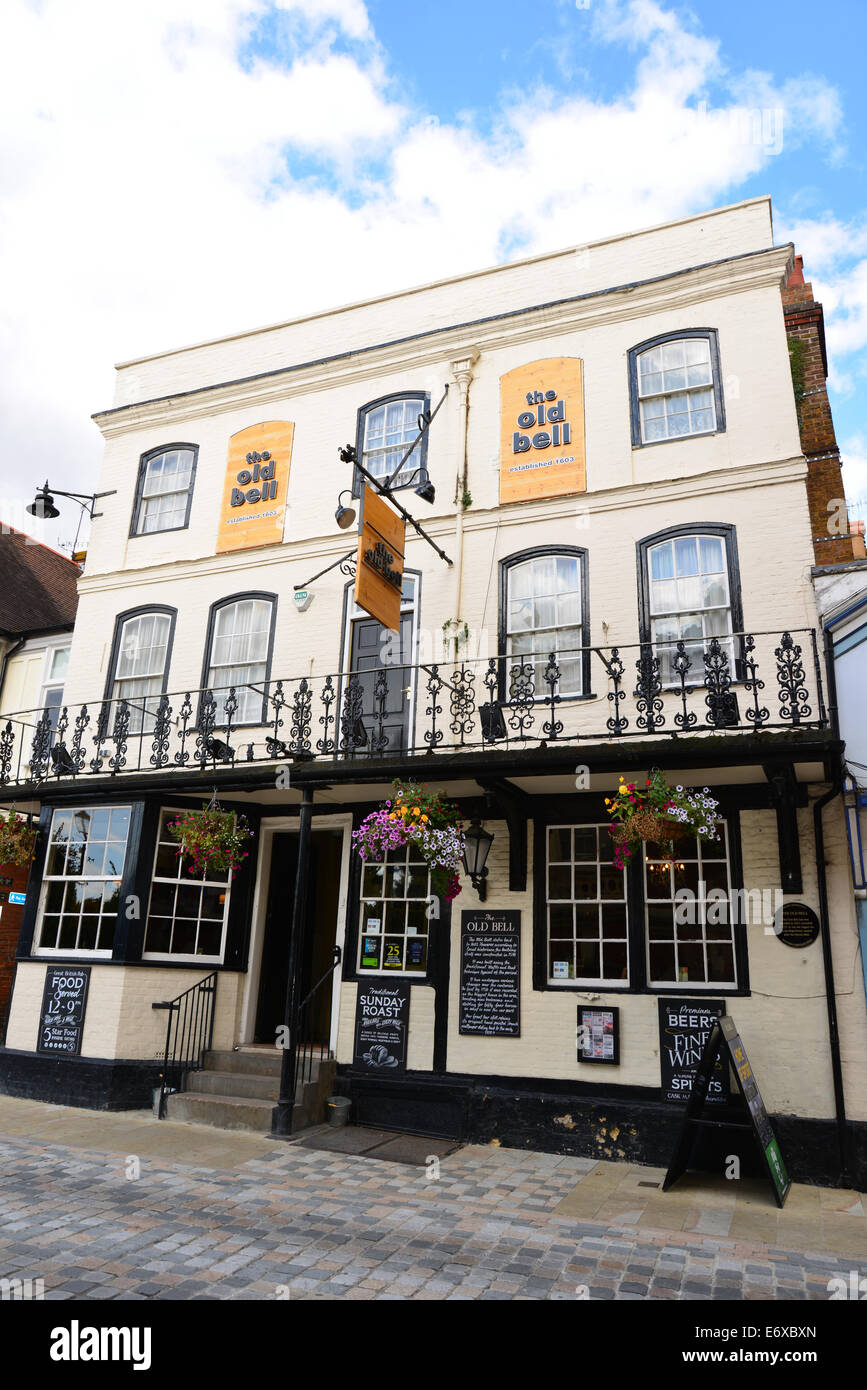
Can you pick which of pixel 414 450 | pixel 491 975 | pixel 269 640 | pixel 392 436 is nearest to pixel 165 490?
pixel 269 640

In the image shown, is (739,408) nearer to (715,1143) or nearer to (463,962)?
(463,962)

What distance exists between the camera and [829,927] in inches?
324

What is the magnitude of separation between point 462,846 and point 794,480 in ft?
17.6

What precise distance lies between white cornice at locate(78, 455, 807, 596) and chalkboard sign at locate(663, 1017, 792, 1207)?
18.9ft

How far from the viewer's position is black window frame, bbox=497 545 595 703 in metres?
9.89

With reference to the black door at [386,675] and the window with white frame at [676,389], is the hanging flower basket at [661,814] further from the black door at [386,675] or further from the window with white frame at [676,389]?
the window with white frame at [676,389]

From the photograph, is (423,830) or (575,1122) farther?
(575,1122)

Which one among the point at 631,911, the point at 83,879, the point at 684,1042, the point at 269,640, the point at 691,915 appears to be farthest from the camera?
the point at 269,640

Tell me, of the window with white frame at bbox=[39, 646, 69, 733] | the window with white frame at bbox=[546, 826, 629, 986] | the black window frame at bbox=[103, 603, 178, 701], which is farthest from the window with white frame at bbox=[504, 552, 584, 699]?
the window with white frame at bbox=[39, 646, 69, 733]

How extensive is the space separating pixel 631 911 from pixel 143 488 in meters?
9.74

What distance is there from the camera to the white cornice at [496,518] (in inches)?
385

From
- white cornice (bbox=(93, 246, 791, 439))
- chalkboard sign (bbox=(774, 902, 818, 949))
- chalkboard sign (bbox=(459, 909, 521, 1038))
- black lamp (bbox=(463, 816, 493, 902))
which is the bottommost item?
chalkboard sign (bbox=(459, 909, 521, 1038))

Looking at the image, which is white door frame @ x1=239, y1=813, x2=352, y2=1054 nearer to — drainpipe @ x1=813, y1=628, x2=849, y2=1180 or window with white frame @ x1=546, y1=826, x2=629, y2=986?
window with white frame @ x1=546, y1=826, x2=629, y2=986

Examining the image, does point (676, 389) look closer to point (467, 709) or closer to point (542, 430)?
point (542, 430)
